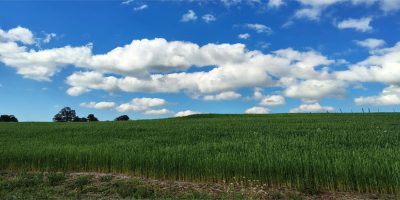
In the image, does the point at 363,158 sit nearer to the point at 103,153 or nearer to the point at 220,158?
the point at 220,158

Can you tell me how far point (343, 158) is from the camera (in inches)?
417

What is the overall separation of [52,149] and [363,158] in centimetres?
1113

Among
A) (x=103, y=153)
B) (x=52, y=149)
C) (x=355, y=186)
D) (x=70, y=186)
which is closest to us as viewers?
(x=355, y=186)

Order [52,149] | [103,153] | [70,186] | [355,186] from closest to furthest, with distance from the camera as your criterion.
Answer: [355,186] < [70,186] < [103,153] < [52,149]

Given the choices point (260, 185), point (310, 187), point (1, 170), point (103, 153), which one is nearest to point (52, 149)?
point (1, 170)

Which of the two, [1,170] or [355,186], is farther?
[1,170]

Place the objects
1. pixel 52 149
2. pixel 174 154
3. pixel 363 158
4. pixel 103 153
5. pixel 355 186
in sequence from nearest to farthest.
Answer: pixel 355 186 < pixel 363 158 < pixel 174 154 < pixel 103 153 < pixel 52 149

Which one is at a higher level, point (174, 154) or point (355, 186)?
point (174, 154)

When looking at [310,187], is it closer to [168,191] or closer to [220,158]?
[220,158]

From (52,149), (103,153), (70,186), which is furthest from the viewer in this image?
(52,149)

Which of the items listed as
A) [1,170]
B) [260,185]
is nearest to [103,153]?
[1,170]

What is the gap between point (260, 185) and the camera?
1029cm

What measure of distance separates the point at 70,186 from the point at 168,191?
2968 millimetres

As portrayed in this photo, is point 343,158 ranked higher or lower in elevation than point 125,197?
higher
